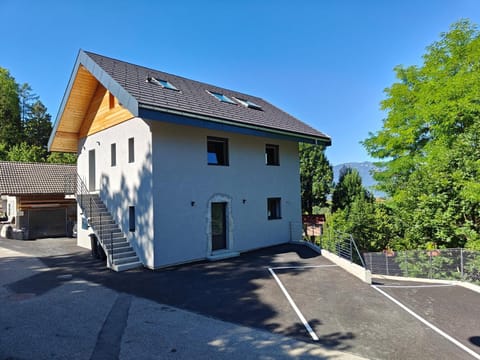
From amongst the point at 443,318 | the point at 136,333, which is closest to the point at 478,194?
the point at 443,318

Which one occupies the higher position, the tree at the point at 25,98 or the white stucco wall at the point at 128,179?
the tree at the point at 25,98

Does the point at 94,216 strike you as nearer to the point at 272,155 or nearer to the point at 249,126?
the point at 249,126

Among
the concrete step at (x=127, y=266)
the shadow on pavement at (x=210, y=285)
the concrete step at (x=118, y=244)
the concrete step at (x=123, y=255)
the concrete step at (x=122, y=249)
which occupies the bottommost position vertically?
the shadow on pavement at (x=210, y=285)

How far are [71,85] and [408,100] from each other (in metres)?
18.2

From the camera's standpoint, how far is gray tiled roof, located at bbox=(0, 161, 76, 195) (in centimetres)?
1727

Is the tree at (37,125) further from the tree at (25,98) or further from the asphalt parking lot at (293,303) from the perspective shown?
the asphalt parking lot at (293,303)

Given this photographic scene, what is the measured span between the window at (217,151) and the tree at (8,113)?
37.4m

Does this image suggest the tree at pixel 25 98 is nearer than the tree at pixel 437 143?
No

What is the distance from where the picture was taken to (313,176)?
28.1 metres

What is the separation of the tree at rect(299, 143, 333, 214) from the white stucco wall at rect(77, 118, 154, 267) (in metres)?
19.0

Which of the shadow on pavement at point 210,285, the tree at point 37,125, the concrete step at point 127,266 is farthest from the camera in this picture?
the tree at point 37,125

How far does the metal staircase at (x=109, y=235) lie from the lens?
411 inches

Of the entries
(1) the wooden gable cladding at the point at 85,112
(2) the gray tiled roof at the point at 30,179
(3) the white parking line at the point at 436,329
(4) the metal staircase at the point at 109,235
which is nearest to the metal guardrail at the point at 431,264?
(3) the white parking line at the point at 436,329

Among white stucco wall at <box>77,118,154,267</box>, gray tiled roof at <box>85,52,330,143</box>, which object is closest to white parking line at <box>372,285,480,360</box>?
white stucco wall at <box>77,118,154,267</box>
